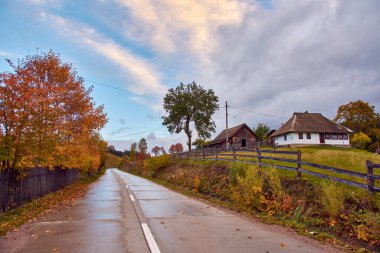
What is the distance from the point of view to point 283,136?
58312 millimetres

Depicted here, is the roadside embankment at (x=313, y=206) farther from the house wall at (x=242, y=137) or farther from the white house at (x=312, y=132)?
the house wall at (x=242, y=137)

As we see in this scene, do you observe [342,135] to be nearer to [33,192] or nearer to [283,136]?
[283,136]

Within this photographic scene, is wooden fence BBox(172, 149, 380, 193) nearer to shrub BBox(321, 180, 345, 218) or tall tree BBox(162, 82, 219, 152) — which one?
shrub BBox(321, 180, 345, 218)

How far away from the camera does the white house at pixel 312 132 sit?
54812 mm

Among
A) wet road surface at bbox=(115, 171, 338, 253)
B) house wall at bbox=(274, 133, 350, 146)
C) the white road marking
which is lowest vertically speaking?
wet road surface at bbox=(115, 171, 338, 253)

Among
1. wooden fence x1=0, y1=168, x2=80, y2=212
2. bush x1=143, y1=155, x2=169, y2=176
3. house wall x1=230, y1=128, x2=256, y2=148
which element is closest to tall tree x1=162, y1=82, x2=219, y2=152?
house wall x1=230, y1=128, x2=256, y2=148

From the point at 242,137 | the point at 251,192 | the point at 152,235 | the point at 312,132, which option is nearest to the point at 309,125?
the point at 312,132

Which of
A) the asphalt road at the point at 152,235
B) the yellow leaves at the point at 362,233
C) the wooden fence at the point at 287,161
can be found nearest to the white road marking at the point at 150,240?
the asphalt road at the point at 152,235

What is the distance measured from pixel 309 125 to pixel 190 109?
22313 mm

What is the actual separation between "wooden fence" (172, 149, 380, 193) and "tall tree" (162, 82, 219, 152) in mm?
22925

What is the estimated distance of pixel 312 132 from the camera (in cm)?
5488

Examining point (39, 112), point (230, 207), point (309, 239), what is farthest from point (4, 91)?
point (309, 239)

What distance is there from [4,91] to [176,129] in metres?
54.2

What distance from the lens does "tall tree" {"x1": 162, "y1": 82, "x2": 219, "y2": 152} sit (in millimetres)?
65750
